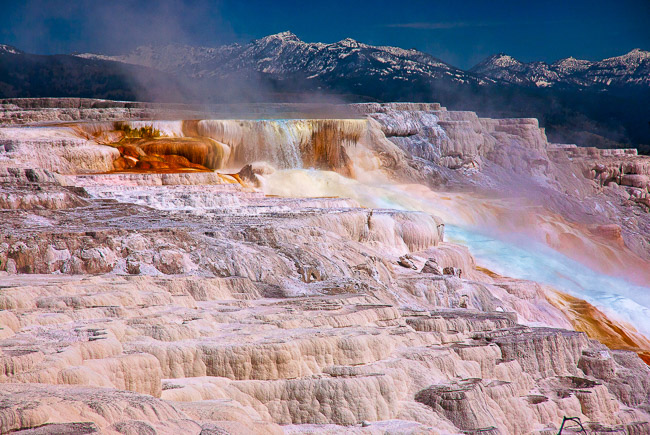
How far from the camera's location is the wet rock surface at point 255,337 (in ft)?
25.3

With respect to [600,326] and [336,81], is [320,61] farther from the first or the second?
[600,326]

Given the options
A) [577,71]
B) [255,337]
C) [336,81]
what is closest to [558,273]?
[255,337]

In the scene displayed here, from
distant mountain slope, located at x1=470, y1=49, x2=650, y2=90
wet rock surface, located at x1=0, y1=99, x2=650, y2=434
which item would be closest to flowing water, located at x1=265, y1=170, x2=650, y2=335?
wet rock surface, located at x1=0, y1=99, x2=650, y2=434

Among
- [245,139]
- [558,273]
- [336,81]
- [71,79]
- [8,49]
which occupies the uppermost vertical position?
[336,81]

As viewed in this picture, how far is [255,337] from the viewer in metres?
9.58

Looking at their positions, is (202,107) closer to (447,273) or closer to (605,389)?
(447,273)

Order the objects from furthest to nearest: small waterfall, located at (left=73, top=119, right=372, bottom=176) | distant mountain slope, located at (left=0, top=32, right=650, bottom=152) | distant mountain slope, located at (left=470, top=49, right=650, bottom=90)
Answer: distant mountain slope, located at (left=470, top=49, right=650, bottom=90)
distant mountain slope, located at (left=0, top=32, right=650, bottom=152)
small waterfall, located at (left=73, top=119, right=372, bottom=176)

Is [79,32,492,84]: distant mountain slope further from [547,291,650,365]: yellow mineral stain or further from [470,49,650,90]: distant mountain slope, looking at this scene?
[547,291,650,365]: yellow mineral stain

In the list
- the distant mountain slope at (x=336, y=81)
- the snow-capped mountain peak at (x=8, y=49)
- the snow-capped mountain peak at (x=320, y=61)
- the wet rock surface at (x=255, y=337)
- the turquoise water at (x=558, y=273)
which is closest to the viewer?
the wet rock surface at (x=255, y=337)

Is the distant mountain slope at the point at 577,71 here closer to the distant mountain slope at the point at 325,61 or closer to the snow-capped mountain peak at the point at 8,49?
the distant mountain slope at the point at 325,61

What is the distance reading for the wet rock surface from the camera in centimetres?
772

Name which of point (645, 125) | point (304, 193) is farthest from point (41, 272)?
point (645, 125)

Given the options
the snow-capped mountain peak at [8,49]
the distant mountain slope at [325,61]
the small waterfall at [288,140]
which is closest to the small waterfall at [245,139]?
the small waterfall at [288,140]

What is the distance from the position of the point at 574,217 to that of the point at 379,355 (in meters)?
26.9
